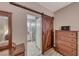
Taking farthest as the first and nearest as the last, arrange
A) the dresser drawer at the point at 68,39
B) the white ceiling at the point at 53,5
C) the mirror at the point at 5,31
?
the dresser drawer at the point at 68,39 < the white ceiling at the point at 53,5 < the mirror at the point at 5,31

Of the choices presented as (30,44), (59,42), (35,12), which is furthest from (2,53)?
(59,42)

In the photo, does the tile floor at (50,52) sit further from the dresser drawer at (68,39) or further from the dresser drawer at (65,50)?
the dresser drawer at (68,39)

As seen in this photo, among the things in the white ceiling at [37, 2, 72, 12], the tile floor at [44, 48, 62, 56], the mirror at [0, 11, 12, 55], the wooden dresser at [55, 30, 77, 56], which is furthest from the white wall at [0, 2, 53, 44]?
the wooden dresser at [55, 30, 77, 56]

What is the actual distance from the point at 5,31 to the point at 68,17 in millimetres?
845

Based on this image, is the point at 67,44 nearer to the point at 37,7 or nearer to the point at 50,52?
the point at 50,52

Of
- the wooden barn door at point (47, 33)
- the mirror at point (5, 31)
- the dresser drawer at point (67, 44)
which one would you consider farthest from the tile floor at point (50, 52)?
the mirror at point (5, 31)

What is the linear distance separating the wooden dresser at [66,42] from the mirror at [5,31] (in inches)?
25.5

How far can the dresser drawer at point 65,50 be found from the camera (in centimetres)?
122

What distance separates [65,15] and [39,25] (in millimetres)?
390

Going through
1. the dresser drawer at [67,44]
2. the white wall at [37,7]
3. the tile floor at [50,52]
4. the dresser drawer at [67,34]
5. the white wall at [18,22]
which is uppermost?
the white wall at [37,7]

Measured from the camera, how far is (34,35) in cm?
134

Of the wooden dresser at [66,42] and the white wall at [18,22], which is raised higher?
the white wall at [18,22]

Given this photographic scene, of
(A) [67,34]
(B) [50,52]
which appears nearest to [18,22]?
(B) [50,52]

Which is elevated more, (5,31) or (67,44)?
(5,31)
